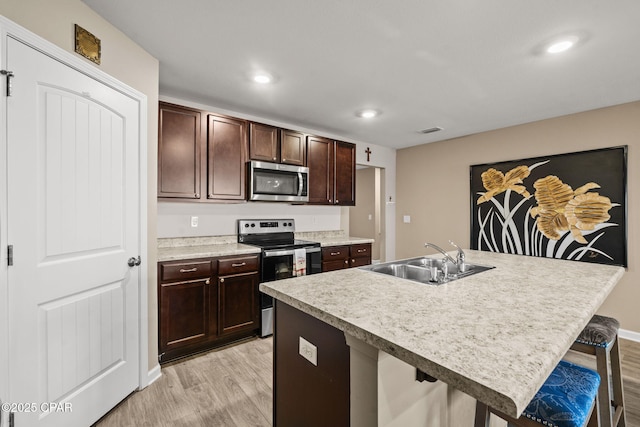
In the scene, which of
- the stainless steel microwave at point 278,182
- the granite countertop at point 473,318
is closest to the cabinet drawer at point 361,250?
the stainless steel microwave at point 278,182

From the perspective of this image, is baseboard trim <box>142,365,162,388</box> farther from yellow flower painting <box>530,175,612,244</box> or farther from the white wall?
yellow flower painting <box>530,175,612,244</box>

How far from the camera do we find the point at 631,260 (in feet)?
9.88

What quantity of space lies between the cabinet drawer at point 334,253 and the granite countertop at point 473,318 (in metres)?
1.80

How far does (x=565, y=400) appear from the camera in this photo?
1.12 m

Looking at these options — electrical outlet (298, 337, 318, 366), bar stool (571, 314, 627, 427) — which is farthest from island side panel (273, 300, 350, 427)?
bar stool (571, 314, 627, 427)

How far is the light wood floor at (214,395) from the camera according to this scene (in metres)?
1.80

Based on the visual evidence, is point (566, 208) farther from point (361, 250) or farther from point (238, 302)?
point (238, 302)

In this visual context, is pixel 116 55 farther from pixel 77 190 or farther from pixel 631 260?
pixel 631 260

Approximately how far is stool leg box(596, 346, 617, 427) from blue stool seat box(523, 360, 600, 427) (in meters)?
0.28

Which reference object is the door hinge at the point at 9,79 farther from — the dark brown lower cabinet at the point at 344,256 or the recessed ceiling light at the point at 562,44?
the recessed ceiling light at the point at 562,44

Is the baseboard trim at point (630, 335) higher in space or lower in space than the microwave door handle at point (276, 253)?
lower

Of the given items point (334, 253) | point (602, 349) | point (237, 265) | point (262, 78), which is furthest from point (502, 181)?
point (237, 265)

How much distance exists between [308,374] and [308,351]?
10cm

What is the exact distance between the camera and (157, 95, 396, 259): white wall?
3.02 metres
